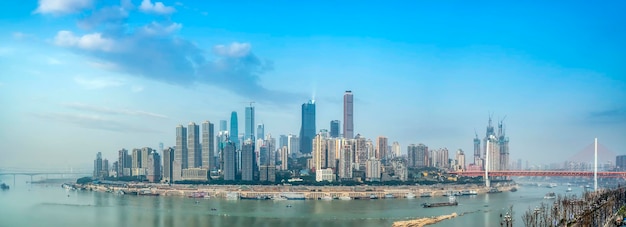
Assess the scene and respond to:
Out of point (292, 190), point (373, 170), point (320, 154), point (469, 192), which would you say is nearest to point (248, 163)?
point (292, 190)

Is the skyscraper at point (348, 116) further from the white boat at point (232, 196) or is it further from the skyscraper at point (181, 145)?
the white boat at point (232, 196)

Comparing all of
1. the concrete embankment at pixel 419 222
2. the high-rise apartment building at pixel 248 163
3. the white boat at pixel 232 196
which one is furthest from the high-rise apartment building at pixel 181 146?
the concrete embankment at pixel 419 222

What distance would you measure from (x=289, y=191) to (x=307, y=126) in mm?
23086

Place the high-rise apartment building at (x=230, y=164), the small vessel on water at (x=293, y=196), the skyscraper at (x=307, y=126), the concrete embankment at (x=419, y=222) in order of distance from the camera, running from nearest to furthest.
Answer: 1. the concrete embankment at (x=419, y=222)
2. the small vessel on water at (x=293, y=196)
3. the high-rise apartment building at (x=230, y=164)
4. the skyscraper at (x=307, y=126)

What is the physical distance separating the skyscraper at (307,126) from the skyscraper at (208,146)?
13075 mm

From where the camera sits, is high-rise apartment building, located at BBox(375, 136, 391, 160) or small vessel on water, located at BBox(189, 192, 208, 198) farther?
high-rise apartment building, located at BBox(375, 136, 391, 160)

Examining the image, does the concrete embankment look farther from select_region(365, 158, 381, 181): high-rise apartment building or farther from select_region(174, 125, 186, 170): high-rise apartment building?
select_region(174, 125, 186, 170): high-rise apartment building

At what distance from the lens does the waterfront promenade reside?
1781 centimetres

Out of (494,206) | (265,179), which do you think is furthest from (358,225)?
(265,179)

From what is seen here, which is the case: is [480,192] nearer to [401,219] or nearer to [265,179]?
[265,179]

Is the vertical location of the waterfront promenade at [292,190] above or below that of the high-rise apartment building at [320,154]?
below

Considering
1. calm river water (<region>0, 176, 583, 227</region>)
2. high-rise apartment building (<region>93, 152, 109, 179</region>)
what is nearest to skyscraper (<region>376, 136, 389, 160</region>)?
high-rise apartment building (<region>93, 152, 109, 179</region>)

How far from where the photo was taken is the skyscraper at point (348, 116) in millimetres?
41656

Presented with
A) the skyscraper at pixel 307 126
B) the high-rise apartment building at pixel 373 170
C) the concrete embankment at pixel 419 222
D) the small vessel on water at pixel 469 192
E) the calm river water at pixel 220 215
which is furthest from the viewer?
the skyscraper at pixel 307 126
